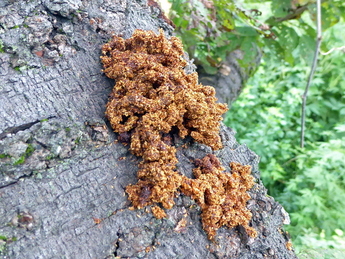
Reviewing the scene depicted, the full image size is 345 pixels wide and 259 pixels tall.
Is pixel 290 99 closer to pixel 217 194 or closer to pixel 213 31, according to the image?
pixel 213 31

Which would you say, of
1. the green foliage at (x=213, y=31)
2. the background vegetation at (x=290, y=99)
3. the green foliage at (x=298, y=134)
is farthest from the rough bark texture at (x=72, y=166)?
the green foliage at (x=298, y=134)

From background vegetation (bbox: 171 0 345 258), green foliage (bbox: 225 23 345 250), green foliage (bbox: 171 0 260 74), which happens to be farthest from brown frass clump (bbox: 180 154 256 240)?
green foliage (bbox: 225 23 345 250)

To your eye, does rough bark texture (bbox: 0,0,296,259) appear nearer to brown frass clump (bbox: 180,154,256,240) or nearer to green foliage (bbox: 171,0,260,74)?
brown frass clump (bbox: 180,154,256,240)

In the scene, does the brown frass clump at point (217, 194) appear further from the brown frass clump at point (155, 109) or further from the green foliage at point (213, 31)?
the green foliage at point (213, 31)

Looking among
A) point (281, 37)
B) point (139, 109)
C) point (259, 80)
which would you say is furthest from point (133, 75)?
point (259, 80)

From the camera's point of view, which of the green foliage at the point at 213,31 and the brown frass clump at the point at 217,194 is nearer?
the brown frass clump at the point at 217,194

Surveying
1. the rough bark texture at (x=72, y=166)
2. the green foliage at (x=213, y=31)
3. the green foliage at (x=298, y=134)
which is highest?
the green foliage at (x=213, y=31)
